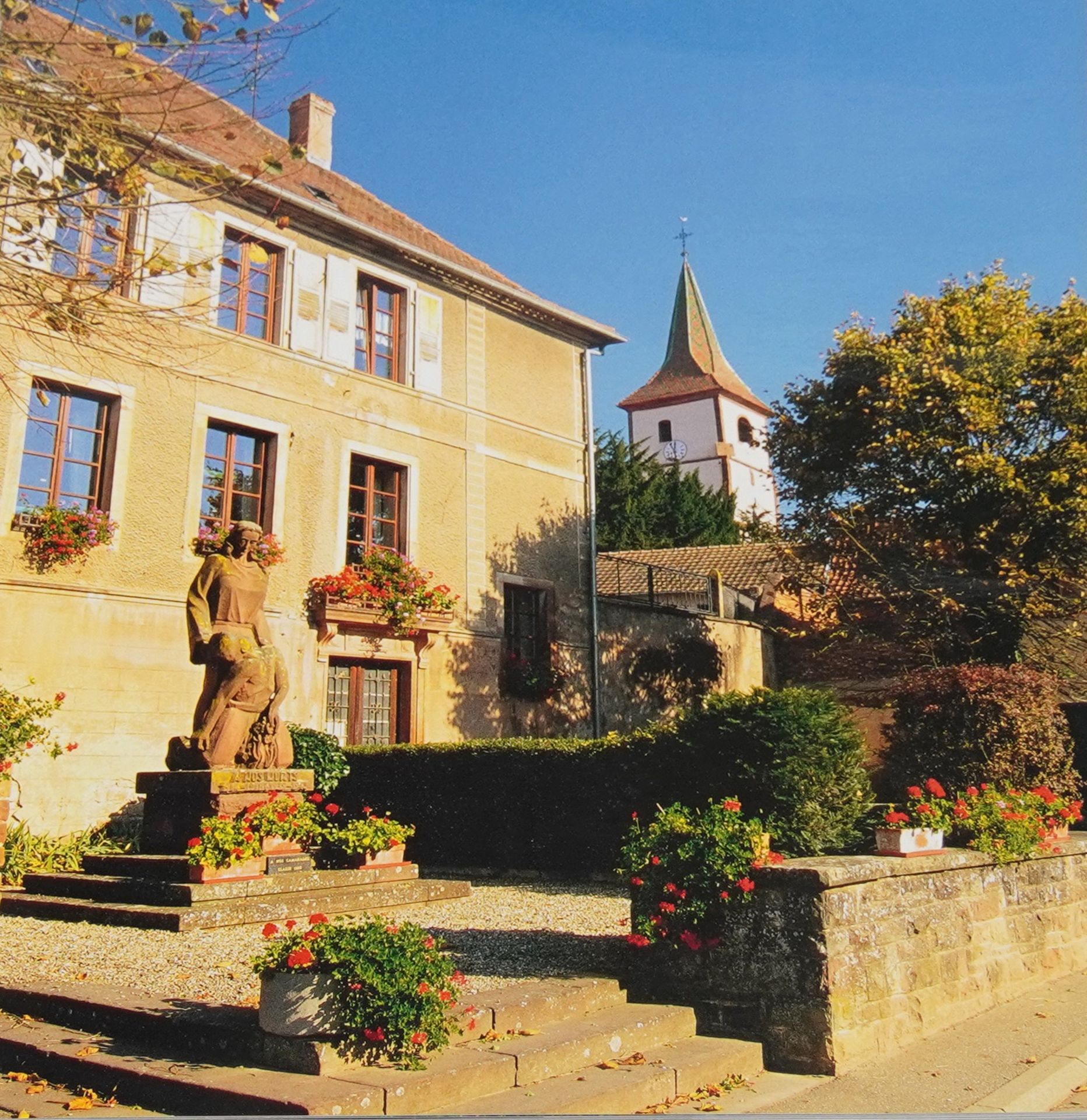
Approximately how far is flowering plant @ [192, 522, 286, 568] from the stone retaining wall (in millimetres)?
8343

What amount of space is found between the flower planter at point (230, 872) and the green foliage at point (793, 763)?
358cm

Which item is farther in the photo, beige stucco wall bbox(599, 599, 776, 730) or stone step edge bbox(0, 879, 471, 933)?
beige stucco wall bbox(599, 599, 776, 730)

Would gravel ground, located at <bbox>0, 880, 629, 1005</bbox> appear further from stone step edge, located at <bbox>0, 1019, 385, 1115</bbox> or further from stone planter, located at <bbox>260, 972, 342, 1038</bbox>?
stone planter, located at <bbox>260, 972, 342, 1038</bbox>

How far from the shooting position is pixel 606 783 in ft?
32.7

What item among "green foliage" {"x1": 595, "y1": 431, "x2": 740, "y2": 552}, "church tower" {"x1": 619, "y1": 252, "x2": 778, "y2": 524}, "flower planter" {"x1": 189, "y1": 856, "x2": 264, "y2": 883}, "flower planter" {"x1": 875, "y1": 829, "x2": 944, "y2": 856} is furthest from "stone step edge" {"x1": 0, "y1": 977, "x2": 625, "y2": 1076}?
"church tower" {"x1": 619, "y1": 252, "x2": 778, "y2": 524}

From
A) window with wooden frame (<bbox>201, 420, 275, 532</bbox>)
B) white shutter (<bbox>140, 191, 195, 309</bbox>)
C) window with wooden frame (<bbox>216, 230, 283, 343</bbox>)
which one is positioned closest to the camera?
white shutter (<bbox>140, 191, 195, 309</bbox>)

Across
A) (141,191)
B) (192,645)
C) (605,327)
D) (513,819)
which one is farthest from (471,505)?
(141,191)

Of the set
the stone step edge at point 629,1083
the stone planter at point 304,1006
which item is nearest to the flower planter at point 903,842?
the stone step edge at point 629,1083

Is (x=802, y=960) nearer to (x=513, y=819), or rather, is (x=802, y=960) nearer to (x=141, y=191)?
(x=141, y=191)

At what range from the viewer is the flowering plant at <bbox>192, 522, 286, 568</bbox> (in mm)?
12570

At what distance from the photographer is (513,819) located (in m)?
10.7

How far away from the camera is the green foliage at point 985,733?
8.21 m

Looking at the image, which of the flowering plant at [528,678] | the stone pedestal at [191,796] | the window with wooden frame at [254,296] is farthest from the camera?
the flowering plant at [528,678]

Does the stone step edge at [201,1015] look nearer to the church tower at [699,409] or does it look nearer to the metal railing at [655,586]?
the metal railing at [655,586]
